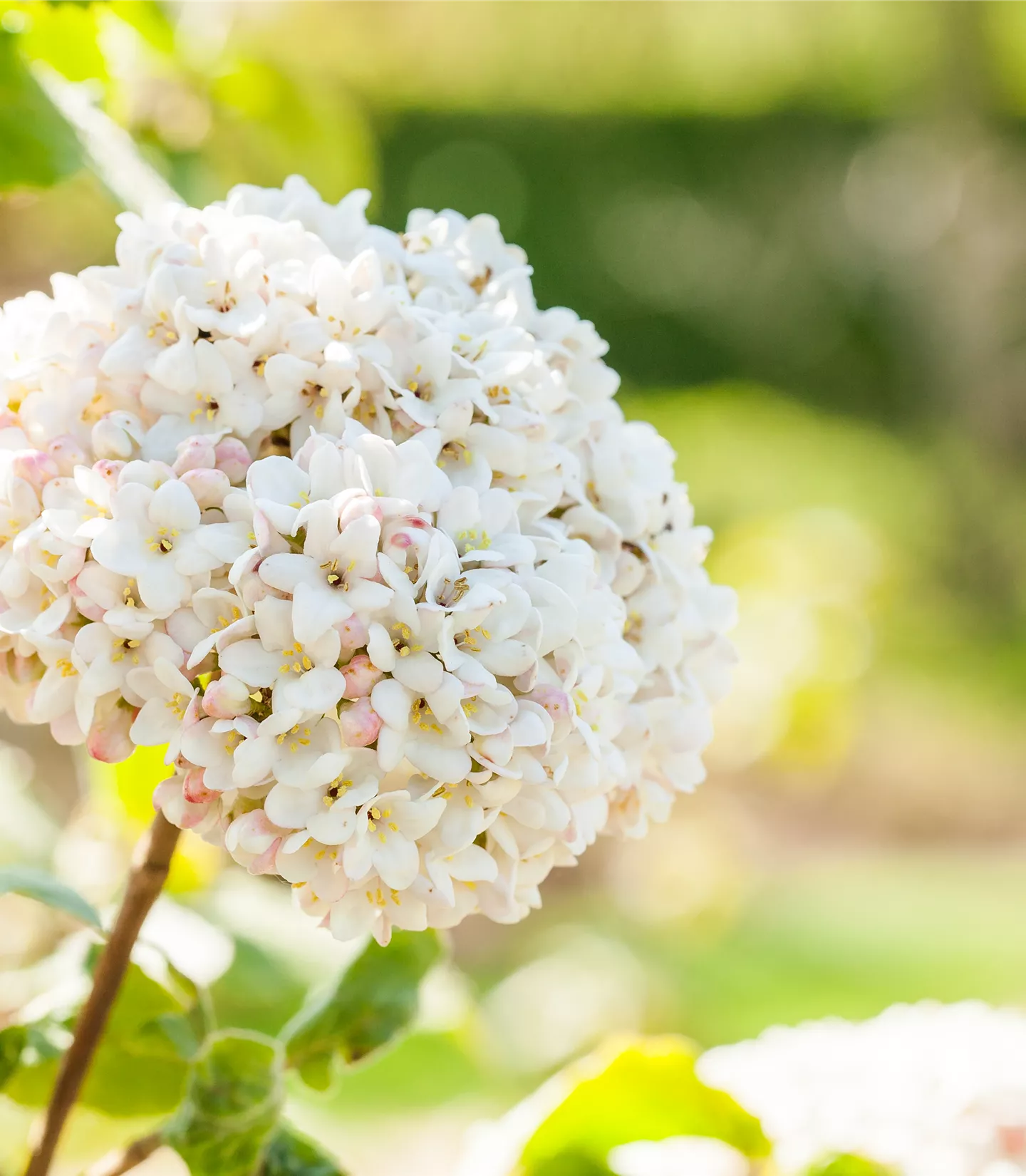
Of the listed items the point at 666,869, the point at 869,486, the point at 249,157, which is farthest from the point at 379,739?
the point at 869,486

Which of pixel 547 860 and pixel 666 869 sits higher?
pixel 666 869

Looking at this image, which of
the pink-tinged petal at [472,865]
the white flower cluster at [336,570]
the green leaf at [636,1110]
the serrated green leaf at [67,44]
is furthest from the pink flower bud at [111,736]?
the serrated green leaf at [67,44]

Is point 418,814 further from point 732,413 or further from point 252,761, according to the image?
point 732,413

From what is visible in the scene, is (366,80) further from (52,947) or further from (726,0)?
(52,947)

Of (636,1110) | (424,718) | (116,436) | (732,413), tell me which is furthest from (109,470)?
(732,413)

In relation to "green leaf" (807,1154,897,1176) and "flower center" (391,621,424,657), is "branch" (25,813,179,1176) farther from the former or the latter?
"green leaf" (807,1154,897,1176)

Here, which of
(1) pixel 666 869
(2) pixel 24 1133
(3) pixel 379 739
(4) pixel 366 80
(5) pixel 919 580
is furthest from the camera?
(4) pixel 366 80

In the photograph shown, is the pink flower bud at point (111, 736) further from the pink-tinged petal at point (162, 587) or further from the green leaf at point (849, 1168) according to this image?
the green leaf at point (849, 1168)

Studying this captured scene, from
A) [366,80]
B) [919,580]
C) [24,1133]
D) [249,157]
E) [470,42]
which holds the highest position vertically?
[470,42]
